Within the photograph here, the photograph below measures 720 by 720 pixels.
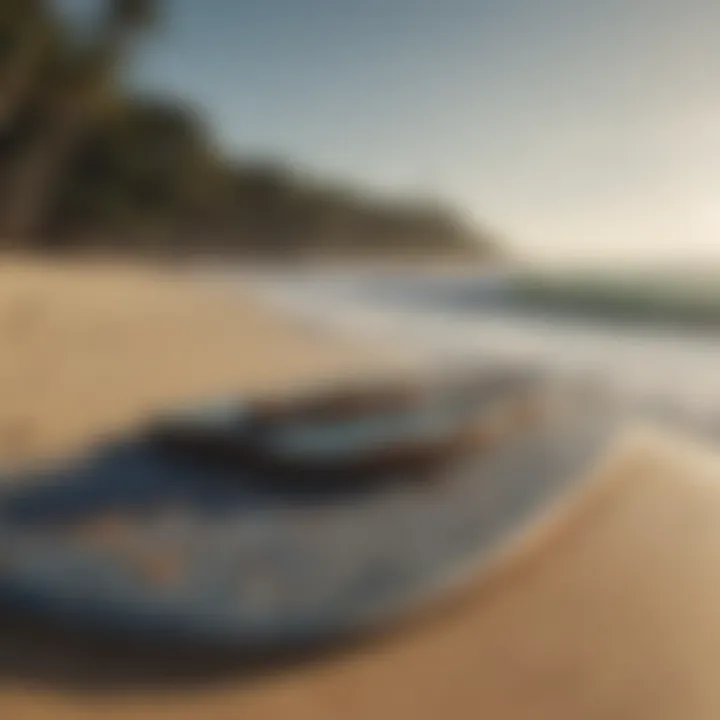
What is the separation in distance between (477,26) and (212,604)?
688 mm

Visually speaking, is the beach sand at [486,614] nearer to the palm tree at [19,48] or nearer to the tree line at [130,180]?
the tree line at [130,180]

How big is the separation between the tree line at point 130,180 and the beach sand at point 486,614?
3.1 inches

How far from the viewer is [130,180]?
939 millimetres

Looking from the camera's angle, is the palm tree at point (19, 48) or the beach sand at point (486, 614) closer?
the beach sand at point (486, 614)

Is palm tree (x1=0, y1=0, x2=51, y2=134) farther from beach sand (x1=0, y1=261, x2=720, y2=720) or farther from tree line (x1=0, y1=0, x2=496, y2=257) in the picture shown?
beach sand (x1=0, y1=261, x2=720, y2=720)

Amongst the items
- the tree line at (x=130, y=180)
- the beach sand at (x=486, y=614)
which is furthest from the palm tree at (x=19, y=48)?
the beach sand at (x=486, y=614)

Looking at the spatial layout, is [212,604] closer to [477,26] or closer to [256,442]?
[256,442]

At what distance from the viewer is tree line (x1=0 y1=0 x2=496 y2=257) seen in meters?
0.88

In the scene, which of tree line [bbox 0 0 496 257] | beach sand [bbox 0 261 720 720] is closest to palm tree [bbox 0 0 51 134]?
tree line [bbox 0 0 496 257]

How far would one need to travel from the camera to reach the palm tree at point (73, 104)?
0.86 m

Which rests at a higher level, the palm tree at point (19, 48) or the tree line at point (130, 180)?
the palm tree at point (19, 48)

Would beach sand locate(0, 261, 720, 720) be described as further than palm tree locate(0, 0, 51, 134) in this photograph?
No

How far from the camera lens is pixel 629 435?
928 millimetres

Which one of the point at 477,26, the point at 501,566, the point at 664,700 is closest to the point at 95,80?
the point at 477,26
